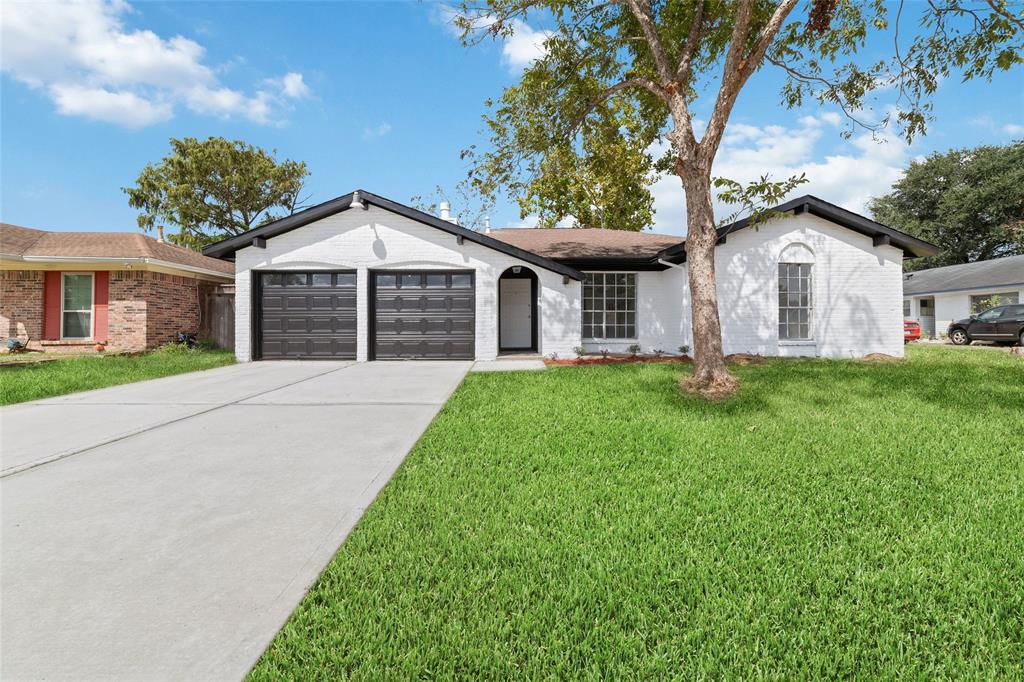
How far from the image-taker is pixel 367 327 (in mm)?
12617

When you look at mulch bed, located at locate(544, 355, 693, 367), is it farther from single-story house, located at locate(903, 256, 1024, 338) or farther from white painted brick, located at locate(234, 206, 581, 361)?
single-story house, located at locate(903, 256, 1024, 338)

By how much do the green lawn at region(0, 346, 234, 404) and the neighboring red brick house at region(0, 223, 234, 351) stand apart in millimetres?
1864

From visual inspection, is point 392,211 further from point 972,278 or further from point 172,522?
point 972,278

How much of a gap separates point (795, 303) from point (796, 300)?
0.29 ft

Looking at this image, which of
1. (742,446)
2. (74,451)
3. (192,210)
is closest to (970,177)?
(742,446)

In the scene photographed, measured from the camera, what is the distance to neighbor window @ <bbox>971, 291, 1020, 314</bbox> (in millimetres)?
22625

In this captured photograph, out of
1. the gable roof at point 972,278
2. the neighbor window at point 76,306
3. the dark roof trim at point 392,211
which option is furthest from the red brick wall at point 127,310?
the gable roof at point 972,278

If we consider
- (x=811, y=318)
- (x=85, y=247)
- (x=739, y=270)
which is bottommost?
(x=811, y=318)

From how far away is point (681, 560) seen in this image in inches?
103

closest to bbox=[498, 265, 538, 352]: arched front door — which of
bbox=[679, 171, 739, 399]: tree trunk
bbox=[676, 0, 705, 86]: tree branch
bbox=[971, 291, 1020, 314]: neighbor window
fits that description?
bbox=[679, 171, 739, 399]: tree trunk

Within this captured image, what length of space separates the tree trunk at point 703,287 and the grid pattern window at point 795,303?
625cm

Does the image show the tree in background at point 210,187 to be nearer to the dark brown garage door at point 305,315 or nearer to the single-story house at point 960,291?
the dark brown garage door at point 305,315

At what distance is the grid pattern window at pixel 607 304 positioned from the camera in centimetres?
1446

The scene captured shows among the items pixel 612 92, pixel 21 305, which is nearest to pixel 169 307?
pixel 21 305
